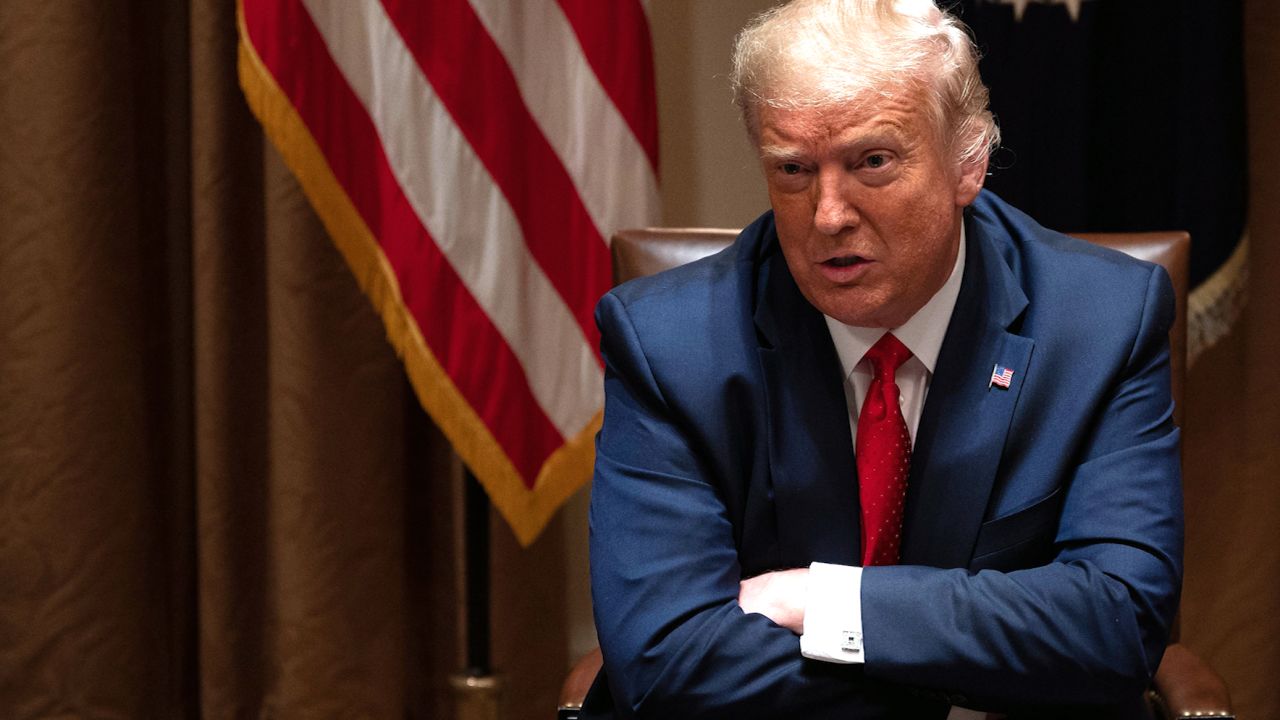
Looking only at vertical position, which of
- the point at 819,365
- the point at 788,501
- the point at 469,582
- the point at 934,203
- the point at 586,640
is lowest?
the point at 586,640

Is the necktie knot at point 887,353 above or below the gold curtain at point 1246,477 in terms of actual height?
above

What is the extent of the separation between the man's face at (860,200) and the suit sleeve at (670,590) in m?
0.27

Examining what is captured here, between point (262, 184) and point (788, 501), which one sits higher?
point (262, 184)

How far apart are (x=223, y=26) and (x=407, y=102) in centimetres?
62

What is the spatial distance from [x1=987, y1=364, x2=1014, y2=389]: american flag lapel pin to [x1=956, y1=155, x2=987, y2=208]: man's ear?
0.23 meters

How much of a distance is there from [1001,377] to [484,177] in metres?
1.23

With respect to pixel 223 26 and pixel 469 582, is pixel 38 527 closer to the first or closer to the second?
pixel 469 582

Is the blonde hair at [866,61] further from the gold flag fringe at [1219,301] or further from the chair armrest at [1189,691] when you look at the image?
the gold flag fringe at [1219,301]

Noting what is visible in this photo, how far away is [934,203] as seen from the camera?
5.40 feet

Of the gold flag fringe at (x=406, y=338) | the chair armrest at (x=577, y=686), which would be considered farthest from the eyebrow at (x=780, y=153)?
the gold flag fringe at (x=406, y=338)

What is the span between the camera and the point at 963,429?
168 cm

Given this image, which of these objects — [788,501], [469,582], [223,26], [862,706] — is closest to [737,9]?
[223,26]

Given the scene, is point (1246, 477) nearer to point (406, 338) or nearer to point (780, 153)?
point (780, 153)

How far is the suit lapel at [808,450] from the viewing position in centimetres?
171
